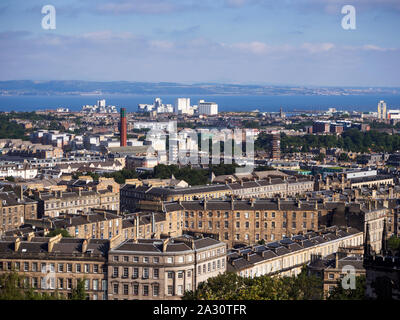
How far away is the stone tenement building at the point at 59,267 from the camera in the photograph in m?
27.7

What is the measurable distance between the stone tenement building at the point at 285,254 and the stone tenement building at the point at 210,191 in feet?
32.8

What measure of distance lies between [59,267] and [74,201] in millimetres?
17983

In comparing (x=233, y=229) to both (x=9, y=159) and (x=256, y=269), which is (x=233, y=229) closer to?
(x=256, y=269)

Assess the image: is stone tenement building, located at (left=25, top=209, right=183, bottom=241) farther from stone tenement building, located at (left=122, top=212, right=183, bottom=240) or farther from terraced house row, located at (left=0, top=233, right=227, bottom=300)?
terraced house row, located at (left=0, top=233, right=227, bottom=300)

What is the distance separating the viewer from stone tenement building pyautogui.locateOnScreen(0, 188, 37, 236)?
130 ft

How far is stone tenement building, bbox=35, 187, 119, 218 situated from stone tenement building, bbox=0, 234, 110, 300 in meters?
13.8

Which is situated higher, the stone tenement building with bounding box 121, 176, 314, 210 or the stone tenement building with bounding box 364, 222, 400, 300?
the stone tenement building with bounding box 364, 222, 400, 300

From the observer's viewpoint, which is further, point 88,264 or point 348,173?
point 348,173

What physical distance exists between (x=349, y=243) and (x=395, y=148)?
72.3 m

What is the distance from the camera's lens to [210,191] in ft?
171

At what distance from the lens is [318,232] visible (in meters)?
37.1

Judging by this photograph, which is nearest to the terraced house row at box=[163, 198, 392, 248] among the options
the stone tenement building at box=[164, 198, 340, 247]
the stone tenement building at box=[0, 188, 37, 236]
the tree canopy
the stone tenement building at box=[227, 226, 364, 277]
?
the stone tenement building at box=[164, 198, 340, 247]

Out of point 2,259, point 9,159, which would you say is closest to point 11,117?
point 9,159

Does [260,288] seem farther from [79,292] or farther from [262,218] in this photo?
[262,218]
